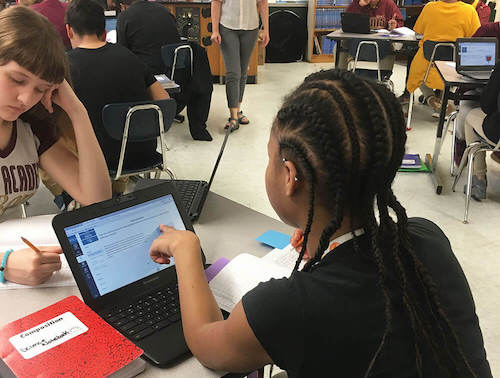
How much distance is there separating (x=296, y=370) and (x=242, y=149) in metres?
3.30

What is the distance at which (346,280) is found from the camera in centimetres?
75

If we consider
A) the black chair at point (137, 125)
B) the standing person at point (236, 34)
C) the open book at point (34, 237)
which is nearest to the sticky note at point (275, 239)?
the open book at point (34, 237)

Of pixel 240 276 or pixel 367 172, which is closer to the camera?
pixel 367 172

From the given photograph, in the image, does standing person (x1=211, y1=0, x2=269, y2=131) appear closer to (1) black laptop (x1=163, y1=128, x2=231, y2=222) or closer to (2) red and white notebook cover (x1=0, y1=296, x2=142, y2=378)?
(1) black laptop (x1=163, y1=128, x2=231, y2=222)

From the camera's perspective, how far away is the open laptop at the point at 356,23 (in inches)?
183

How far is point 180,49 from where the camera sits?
377cm

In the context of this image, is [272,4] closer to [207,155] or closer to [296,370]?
[207,155]

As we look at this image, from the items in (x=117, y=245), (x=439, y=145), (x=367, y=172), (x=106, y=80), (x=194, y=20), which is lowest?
(x=439, y=145)

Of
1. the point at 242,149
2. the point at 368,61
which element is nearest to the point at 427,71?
the point at 368,61

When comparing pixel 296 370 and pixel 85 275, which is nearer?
pixel 296 370

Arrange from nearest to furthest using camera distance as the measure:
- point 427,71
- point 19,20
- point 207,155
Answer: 1. point 19,20
2. point 207,155
3. point 427,71

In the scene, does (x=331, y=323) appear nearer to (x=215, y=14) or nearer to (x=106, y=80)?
(x=106, y=80)

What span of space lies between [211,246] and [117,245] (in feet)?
0.92

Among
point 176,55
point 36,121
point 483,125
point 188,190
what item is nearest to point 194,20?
point 176,55
